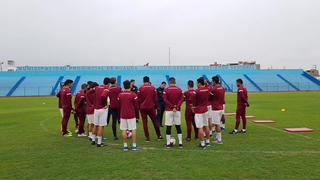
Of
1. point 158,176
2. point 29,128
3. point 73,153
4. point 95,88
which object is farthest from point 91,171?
point 29,128

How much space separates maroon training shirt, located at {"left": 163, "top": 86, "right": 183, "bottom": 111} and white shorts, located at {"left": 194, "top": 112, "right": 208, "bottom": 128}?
0.70 m

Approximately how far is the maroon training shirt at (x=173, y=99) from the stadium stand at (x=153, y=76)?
54.0 metres

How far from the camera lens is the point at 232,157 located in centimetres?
945

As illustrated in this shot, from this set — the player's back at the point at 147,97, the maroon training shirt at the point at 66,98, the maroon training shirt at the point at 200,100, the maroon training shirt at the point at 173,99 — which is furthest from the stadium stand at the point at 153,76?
the maroon training shirt at the point at 200,100

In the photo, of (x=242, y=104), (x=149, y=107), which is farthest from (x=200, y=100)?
(x=242, y=104)

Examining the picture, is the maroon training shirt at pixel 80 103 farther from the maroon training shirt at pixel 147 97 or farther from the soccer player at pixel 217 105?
the soccer player at pixel 217 105

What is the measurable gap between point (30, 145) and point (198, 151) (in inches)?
222

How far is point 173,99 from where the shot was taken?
11.4 meters

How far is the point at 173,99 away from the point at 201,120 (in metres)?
1.13

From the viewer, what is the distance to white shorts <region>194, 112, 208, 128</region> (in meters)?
10.9

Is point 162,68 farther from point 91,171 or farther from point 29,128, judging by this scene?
point 91,171

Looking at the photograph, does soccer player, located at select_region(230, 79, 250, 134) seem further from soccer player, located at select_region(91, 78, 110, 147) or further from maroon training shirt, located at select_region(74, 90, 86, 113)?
maroon training shirt, located at select_region(74, 90, 86, 113)

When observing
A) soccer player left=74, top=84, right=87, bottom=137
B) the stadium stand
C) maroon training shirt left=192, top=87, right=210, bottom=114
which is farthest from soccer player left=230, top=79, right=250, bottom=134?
the stadium stand

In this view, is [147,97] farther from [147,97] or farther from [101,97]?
[101,97]
